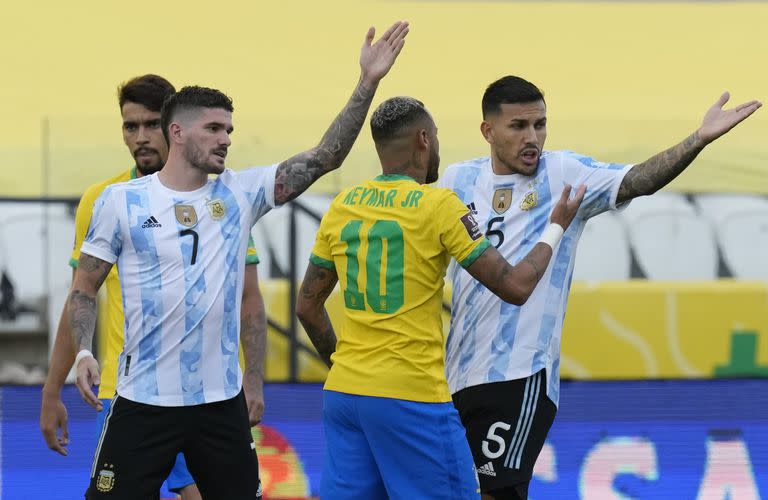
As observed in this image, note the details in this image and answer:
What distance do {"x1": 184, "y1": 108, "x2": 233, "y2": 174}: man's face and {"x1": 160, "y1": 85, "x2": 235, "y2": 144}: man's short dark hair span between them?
0.09 ft

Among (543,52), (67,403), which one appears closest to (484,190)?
(67,403)

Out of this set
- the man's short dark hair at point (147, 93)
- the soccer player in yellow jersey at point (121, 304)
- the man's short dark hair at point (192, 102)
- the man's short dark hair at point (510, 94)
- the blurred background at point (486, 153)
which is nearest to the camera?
the man's short dark hair at point (192, 102)

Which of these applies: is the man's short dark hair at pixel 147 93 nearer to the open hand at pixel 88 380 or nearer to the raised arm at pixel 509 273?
the open hand at pixel 88 380

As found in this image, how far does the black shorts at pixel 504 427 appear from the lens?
3.88m

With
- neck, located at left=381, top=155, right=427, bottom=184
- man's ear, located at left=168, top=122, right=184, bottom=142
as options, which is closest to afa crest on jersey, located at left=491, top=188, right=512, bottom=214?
neck, located at left=381, top=155, right=427, bottom=184

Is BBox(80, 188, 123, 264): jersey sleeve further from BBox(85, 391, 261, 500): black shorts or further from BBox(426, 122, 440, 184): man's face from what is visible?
BBox(426, 122, 440, 184): man's face

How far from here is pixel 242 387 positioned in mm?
3885

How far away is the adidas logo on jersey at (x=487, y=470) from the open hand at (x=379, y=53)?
1222mm


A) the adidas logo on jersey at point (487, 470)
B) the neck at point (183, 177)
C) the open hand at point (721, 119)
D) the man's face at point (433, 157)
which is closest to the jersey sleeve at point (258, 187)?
the neck at point (183, 177)

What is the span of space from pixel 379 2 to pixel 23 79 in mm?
3156

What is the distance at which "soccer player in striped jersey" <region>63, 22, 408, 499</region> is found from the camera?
11.9 feet

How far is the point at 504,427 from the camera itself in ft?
12.7

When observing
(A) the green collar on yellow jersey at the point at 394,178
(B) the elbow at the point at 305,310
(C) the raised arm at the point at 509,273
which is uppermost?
(A) the green collar on yellow jersey at the point at 394,178

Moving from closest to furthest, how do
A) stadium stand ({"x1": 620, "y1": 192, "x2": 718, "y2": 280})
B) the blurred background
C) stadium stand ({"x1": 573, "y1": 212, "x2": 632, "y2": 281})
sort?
the blurred background
stadium stand ({"x1": 573, "y1": 212, "x2": 632, "y2": 281})
stadium stand ({"x1": 620, "y1": 192, "x2": 718, "y2": 280})
